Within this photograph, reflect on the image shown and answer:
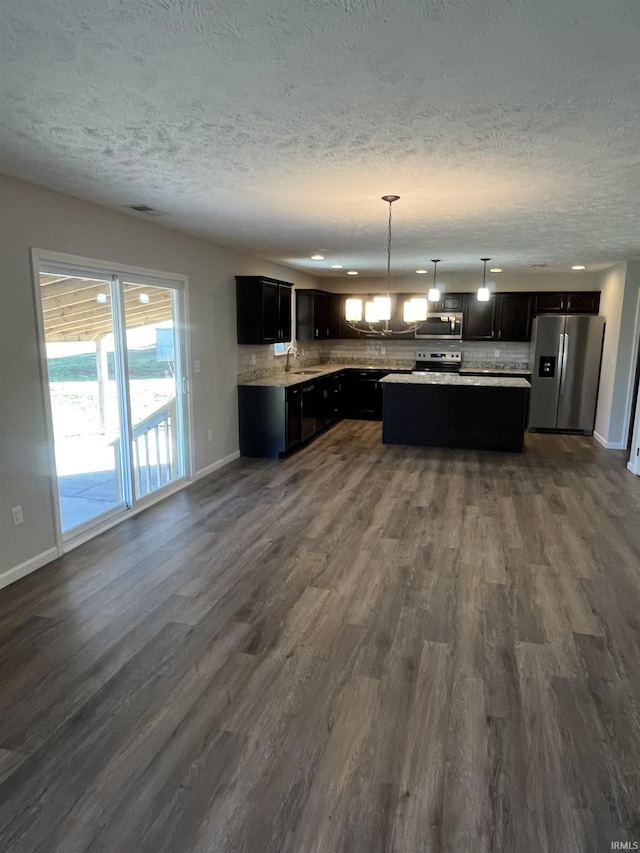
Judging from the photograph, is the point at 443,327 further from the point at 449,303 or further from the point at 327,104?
the point at 327,104

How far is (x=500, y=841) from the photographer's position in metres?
1.60

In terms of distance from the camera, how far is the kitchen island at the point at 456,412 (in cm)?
659

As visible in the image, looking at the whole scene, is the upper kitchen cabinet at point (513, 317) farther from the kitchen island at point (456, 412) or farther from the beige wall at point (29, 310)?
the beige wall at point (29, 310)

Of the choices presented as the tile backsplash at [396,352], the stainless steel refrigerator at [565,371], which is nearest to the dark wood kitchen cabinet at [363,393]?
the tile backsplash at [396,352]

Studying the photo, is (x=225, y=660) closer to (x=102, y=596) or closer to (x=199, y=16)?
(x=102, y=596)

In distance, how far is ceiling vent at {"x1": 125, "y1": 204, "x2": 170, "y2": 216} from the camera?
3.81 meters

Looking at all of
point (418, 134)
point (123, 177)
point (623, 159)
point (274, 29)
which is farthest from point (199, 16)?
point (623, 159)

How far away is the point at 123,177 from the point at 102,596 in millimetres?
2511

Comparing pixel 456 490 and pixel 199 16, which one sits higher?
pixel 199 16

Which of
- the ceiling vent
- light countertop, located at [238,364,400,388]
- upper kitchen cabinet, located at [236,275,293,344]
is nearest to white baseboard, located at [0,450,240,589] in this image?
light countertop, located at [238,364,400,388]

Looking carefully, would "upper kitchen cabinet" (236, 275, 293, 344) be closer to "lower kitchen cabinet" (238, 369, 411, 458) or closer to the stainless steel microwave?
"lower kitchen cabinet" (238, 369, 411, 458)

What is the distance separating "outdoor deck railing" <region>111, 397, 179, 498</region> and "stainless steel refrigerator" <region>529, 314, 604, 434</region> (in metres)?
5.54

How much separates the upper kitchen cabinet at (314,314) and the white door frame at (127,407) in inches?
129

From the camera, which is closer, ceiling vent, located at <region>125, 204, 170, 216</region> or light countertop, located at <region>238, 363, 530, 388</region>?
ceiling vent, located at <region>125, 204, 170, 216</region>
